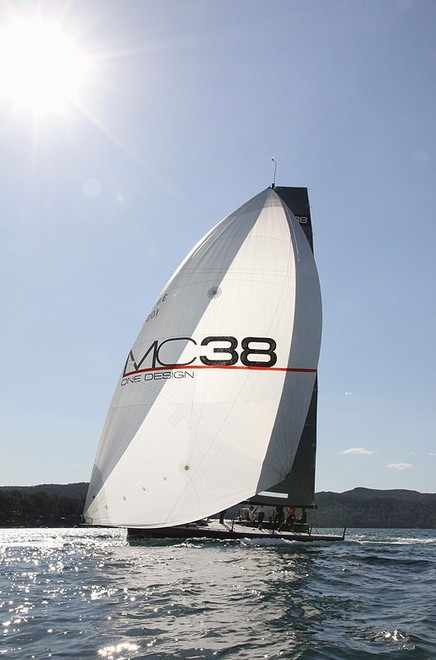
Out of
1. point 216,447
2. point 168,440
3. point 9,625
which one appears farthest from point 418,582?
point 9,625

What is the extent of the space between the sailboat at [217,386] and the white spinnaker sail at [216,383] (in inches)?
1.5

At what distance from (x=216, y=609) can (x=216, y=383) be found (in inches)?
398

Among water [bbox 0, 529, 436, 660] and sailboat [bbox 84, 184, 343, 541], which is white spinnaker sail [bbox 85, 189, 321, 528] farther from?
water [bbox 0, 529, 436, 660]

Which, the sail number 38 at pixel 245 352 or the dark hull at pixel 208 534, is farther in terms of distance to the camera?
the dark hull at pixel 208 534

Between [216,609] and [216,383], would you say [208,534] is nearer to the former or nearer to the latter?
[216,383]

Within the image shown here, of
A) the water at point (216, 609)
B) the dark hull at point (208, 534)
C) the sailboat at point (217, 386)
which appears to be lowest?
the water at point (216, 609)

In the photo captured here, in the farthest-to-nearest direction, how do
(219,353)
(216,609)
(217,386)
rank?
1. (219,353)
2. (217,386)
3. (216,609)

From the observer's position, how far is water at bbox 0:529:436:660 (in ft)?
26.5

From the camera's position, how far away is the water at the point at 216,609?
8070mm

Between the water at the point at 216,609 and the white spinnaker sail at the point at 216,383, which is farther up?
the white spinnaker sail at the point at 216,383

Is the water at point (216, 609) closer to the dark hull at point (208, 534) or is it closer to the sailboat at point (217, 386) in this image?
the sailboat at point (217, 386)

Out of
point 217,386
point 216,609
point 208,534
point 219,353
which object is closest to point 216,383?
point 217,386

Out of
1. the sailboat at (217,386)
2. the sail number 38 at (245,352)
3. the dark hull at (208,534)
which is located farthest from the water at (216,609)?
the sail number 38 at (245,352)

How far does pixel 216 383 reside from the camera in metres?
19.9
